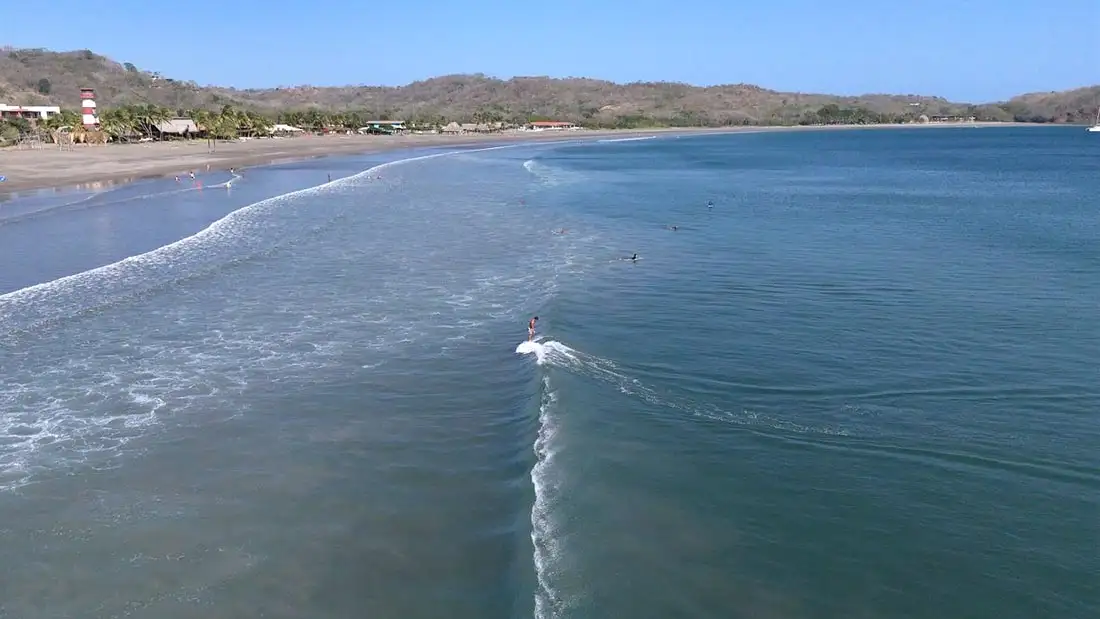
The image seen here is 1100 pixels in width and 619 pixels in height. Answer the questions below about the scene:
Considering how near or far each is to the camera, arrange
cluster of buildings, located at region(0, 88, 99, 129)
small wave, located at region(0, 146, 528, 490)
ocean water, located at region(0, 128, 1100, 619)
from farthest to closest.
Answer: cluster of buildings, located at region(0, 88, 99, 129) → small wave, located at region(0, 146, 528, 490) → ocean water, located at region(0, 128, 1100, 619)

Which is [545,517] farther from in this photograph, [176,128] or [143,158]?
[176,128]

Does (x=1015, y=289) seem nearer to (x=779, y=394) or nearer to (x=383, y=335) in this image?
(x=779, y=394)

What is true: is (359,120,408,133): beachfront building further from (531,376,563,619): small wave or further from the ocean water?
(531,376,563,619): small wave

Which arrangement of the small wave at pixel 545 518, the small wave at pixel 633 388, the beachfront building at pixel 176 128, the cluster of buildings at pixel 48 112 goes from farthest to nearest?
1. the beachfront building at pixel 176 128
2. the cluster of buildings at pixel 48 112
3. the small wave at pixel 633 388
4. the small wave at pixel 545 518

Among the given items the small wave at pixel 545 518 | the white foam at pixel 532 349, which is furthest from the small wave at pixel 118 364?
Result: the small wave at pixel 545 518

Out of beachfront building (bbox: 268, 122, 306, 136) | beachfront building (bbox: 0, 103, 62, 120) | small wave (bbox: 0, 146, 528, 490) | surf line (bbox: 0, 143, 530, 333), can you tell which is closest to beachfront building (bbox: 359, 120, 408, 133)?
beachfront building (bbox: 268, 122, 306, 136)

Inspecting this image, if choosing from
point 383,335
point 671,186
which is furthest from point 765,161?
point 383,335

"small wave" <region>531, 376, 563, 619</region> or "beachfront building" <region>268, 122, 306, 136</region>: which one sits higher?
"beachfront building" <region>268, 122, 306, 136</region>

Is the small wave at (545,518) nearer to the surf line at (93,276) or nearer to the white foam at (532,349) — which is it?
the white foam at (532,349)

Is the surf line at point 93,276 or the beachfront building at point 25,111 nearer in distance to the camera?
→ the surf line at point 93,276

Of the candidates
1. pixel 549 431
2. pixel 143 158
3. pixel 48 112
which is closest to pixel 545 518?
pixel 549 431
